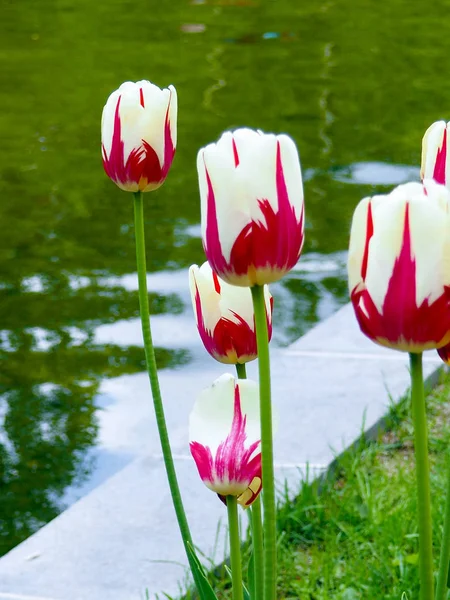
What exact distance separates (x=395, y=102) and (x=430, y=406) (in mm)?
5746

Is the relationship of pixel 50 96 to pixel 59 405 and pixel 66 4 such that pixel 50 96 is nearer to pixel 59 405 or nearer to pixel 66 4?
pixel 59 405

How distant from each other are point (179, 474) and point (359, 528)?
1.67 feet

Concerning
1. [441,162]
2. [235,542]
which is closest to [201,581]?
[235,542]

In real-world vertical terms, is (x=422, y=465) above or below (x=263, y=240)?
below

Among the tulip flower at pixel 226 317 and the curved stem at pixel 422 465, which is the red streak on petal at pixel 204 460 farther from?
the curved stem at pixel 422 465

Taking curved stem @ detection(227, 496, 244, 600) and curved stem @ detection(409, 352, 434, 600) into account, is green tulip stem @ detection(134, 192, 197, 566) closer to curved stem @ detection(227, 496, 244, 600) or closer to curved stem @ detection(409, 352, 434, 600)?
curved stem @ detection(227, 496, 244, 600)

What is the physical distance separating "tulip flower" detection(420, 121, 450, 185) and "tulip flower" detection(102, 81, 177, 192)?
38 cm

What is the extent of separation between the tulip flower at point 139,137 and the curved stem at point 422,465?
0.66m

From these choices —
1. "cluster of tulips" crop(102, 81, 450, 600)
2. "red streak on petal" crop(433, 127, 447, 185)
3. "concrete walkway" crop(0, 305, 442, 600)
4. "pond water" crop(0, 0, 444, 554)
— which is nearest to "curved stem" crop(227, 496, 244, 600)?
"cluster of tulips" crop(102, 81, 450, 600)

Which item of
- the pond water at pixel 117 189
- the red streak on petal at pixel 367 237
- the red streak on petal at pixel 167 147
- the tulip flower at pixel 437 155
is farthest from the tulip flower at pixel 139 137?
the pond water at pixel 117 189

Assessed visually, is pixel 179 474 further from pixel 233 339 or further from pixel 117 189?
pixel 117 189

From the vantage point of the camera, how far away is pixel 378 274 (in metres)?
1.01

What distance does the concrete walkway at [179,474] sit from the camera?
104 inches

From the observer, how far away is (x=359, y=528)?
2861 mm
